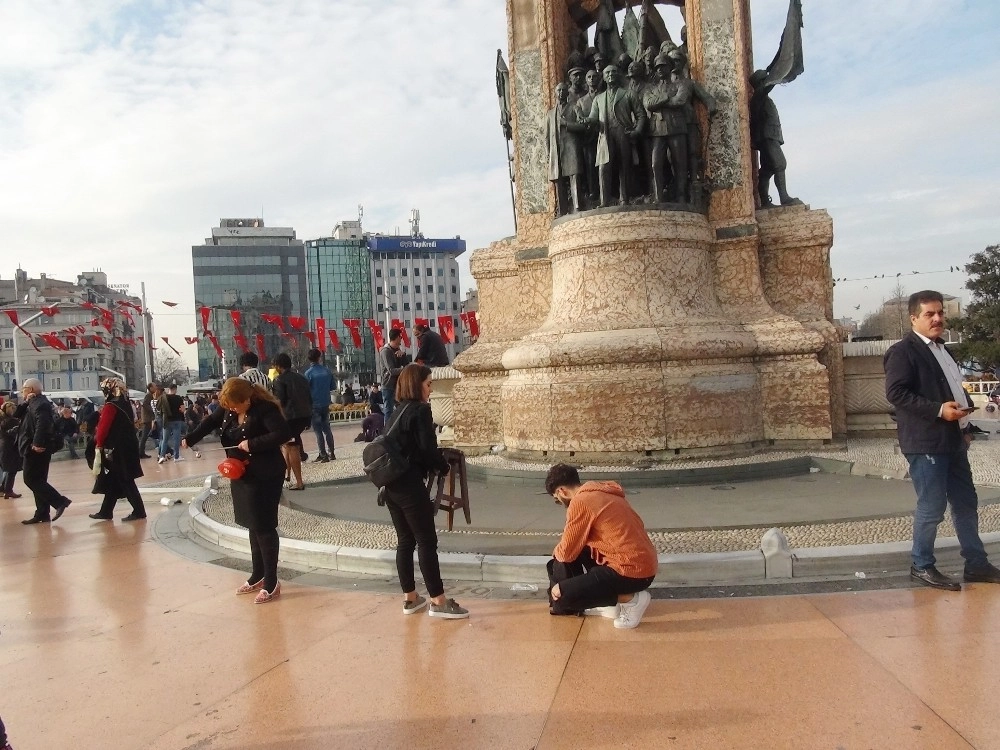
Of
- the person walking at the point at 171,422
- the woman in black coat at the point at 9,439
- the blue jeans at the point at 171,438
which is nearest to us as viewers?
the woman in black coat at the point at 9,439

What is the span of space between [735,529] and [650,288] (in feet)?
12.6

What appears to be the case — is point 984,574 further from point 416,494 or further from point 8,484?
point 8,484

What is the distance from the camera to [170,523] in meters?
7.78

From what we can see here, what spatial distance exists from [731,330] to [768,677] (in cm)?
560

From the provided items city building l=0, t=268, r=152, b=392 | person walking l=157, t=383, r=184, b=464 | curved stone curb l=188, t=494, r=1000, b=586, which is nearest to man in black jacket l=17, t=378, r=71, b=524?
curved stone curb l=188, t=494, r=1000, b=586

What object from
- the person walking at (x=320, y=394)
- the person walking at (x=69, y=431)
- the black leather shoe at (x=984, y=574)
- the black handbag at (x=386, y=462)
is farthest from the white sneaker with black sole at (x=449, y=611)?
the person walking at (x=69, y=431)

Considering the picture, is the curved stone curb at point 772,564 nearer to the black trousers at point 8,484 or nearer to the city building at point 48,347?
the black trousers at point 8,484

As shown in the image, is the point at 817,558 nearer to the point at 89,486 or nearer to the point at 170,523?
the point at 170,523

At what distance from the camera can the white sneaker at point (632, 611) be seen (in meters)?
3.92

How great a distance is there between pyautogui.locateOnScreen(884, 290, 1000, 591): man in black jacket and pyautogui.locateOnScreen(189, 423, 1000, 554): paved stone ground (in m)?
0.51

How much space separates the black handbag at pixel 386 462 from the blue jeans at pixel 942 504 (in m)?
2.80

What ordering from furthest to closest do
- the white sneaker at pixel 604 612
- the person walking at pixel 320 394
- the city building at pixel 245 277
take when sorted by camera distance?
the city building at pixel 245 277 < the person walking at pixel 320 394 < the white sneaker at pixel 604 612

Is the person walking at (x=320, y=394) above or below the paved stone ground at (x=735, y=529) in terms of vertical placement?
above

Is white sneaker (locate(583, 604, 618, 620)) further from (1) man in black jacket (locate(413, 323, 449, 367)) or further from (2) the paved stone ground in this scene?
(1) man in black jacket (locate(413, 323, 449, 367))
